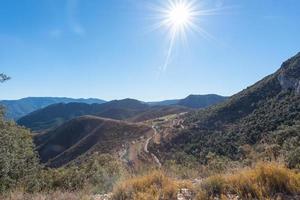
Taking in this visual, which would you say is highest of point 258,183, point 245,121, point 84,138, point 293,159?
point 245,121

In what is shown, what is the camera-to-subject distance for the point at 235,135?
5619cm

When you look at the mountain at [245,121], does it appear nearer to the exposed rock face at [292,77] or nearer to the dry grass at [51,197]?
the exposed rock face at [292,77]

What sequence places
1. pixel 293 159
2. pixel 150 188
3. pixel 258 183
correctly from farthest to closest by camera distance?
pixel 293 159 < pixel 150 188 < pixel 258 183

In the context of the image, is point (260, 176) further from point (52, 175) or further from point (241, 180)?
point (52, 175)

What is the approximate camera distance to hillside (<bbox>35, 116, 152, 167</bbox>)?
84.2 metres

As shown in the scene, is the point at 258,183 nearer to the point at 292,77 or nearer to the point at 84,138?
the point at 292,77

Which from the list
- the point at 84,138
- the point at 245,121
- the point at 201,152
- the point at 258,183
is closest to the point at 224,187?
the point at 258,183

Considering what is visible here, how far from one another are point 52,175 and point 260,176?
58.4ft

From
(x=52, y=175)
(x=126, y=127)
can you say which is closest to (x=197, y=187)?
(x=52, y=175)

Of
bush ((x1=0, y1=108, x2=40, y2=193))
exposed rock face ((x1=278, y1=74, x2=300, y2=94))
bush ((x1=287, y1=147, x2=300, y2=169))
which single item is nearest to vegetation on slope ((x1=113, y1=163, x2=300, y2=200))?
bush ((x1=287, y1=147, x2=300, y2=169))

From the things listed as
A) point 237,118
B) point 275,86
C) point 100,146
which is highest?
point 275,86

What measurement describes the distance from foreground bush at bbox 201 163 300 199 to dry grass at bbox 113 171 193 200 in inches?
23.9

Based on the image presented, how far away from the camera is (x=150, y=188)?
7.00 meters

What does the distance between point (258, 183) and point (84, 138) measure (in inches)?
3843
